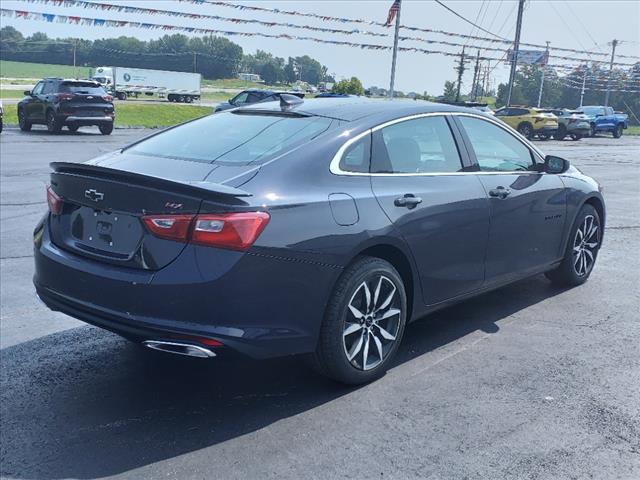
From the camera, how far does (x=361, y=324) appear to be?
4.06m

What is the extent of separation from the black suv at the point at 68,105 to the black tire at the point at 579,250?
21.7 m

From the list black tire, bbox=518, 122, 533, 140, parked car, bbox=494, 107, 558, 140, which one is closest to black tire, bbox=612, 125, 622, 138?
parked car, bbox=494, 107, 558, 140

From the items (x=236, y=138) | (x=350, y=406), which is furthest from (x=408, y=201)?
(x=350, y=406)

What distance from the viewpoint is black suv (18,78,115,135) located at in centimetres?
2459

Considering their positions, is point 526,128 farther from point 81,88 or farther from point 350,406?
point 350,406

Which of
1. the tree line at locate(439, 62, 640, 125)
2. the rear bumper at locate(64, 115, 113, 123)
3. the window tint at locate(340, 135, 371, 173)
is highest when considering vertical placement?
the tree line at locate(439, 62, 640, 125)

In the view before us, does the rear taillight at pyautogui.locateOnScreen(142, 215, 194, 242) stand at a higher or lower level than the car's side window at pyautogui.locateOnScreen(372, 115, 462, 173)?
lower

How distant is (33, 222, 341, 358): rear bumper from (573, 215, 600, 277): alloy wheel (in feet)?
10.6

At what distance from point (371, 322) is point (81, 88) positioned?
76.6ft

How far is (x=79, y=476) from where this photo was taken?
3.20 metres

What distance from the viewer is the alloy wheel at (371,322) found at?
4004 mm

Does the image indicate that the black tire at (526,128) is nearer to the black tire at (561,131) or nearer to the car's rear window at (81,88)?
the black tire at (561,131)

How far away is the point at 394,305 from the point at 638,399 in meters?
1.48

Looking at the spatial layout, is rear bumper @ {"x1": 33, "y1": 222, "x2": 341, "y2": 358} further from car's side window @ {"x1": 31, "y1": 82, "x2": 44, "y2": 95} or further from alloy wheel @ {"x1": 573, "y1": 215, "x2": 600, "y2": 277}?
car's side window @ {"x1": 31, "y1": 82, "x2": 44, "y2": 95}
